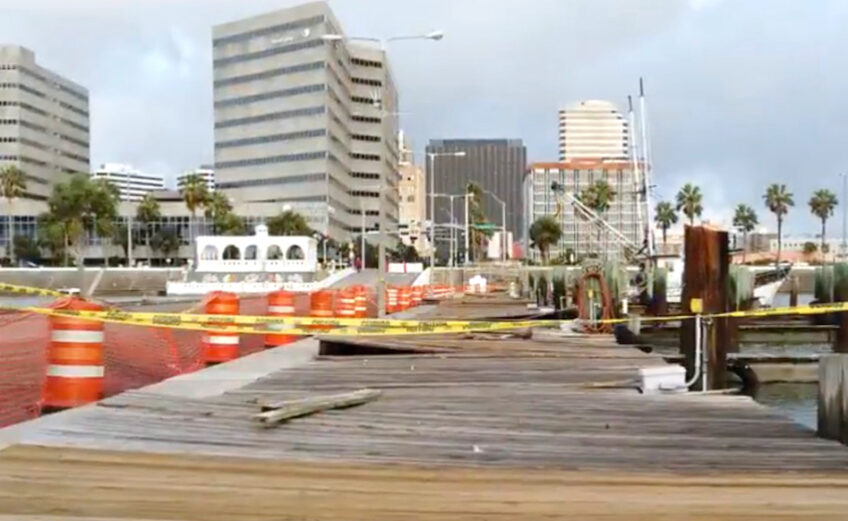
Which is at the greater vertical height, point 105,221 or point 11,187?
point 11,187

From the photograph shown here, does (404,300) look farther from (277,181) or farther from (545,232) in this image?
(277,181)

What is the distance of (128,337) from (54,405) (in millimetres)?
5705

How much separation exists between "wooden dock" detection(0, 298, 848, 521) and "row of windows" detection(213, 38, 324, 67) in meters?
153

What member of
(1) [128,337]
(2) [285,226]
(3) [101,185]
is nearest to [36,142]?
(3) [101,185]

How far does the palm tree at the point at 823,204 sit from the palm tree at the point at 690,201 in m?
17.4

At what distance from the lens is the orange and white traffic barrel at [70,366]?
9.33 meters

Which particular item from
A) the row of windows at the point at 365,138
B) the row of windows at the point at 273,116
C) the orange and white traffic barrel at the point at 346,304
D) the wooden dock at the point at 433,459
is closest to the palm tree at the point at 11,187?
the row of windows at the point at 273,116

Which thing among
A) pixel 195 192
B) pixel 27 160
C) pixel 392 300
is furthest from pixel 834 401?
pixel 27 160

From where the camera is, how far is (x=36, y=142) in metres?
184

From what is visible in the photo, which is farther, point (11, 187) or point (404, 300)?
point (11, 187)

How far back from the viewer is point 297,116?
534 feet

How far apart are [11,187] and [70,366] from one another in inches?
5808

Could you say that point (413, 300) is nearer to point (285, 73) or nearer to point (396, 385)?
point (396, 385)

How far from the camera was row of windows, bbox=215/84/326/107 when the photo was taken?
160 m
